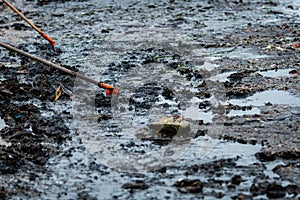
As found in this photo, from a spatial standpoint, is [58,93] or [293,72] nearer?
[58,93]

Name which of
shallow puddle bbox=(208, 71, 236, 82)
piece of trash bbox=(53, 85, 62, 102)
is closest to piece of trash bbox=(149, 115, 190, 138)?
piece of trash bbox=(53, 85, 62, 102)

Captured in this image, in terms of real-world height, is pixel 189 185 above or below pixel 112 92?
above

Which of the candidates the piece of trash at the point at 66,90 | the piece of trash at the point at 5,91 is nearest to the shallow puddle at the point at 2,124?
the piece of trash at the point at 5,91

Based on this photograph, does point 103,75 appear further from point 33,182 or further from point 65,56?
point 33,182

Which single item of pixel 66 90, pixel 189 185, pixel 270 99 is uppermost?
pixel 189 185

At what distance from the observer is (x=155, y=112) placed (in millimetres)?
5078

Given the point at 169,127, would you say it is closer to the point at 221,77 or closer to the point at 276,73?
the point at 221,77

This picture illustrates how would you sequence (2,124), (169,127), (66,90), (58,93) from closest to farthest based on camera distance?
(169,127) < (2,124) < (58,93) < (66,90)

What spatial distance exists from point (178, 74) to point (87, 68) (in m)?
1.16

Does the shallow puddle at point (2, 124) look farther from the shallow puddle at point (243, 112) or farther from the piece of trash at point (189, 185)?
the shallow puddle at point (243, 112)

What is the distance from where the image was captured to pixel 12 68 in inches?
251

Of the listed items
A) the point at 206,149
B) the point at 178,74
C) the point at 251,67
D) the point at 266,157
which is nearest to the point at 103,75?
the point at 178,74

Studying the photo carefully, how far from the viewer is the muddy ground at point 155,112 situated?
380 cm

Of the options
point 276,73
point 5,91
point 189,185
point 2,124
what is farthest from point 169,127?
point 276,73
